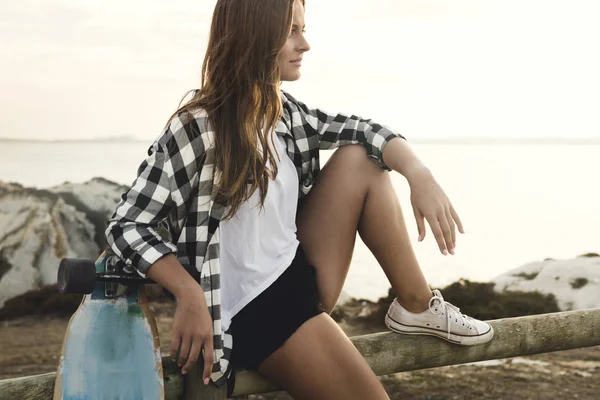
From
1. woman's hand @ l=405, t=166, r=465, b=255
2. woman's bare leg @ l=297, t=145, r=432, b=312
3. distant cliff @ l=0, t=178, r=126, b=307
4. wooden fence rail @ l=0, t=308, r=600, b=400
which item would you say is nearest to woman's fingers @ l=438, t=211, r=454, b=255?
woman's hand @ l=405, t=166, r=465, b=255

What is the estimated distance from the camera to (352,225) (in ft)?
6.12

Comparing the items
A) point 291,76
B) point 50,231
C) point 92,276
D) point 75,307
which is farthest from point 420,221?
point 75,307

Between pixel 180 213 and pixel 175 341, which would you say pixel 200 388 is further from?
pixel 180 213

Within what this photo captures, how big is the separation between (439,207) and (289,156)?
0.38 meters

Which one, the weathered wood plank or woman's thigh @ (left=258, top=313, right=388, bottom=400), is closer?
woman's thigh @ (left=258, top=313, right=388, bottom=400)

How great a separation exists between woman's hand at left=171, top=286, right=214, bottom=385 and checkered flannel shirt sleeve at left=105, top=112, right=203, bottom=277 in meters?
0.11

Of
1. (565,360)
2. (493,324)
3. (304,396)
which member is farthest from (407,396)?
(304,396)

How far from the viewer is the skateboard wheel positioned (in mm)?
1493

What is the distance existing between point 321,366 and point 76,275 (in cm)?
56

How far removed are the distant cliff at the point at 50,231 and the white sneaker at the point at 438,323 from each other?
4859mm

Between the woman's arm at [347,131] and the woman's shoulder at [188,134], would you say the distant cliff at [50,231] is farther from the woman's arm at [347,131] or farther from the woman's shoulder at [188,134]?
the woman's shoulder at [188,134]

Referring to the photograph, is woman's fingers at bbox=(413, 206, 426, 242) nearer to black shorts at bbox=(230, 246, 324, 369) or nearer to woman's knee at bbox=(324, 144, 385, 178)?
woman's knee at bbox=(324, 144, 385, 178)

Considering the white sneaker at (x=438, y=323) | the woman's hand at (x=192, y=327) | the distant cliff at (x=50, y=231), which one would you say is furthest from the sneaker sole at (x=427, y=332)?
the distant cliff at (x=50, y=231)

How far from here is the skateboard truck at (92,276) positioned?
150cm
